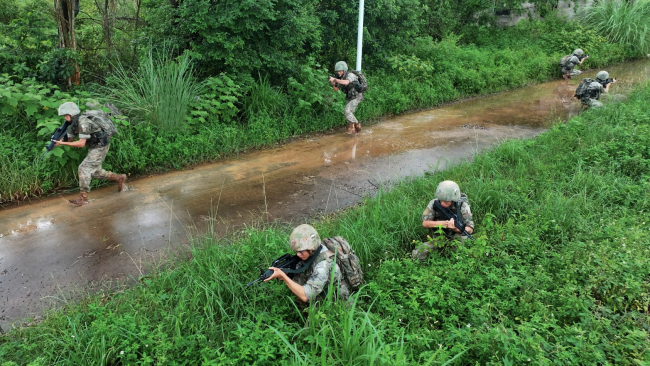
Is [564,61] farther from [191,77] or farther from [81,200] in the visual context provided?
[81,200]

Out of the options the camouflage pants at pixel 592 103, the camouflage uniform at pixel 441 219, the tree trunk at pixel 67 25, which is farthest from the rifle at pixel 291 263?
the camouflage pants at pixel 592 103

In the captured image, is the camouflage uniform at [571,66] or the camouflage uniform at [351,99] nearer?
the camouflage uniform at [351,99]

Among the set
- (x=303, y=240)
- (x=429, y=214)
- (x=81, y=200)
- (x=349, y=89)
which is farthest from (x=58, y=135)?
(x=349, y=89)

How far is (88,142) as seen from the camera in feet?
18.8

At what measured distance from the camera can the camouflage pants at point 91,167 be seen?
18.5 ft

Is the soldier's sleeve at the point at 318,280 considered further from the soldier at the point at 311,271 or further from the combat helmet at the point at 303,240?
the combat helmet at the point at 303,240

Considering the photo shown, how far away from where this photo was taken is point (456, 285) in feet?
11.7

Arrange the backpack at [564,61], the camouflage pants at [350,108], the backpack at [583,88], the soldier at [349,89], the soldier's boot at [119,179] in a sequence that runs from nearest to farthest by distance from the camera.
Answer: the soldier's boot at [119,179], the soldier at [349,89], the camouflage pants at [350,108], the backpack at [583,88], the backpack at [564,61]

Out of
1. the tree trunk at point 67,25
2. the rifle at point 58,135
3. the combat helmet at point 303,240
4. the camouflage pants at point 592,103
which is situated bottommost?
the combat helmet at point 303,240

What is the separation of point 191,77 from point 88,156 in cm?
253

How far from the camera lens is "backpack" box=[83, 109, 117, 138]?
557 centimetres

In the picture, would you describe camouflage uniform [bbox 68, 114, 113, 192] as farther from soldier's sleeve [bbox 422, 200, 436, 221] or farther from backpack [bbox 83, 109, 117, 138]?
soldier's sleeve [bbox 422, 200, 436, 221]

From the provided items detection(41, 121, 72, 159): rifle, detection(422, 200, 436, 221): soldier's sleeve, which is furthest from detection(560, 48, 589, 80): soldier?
detection(41, 121, 72, 159): rifle

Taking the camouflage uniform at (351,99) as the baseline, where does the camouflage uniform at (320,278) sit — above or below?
below
